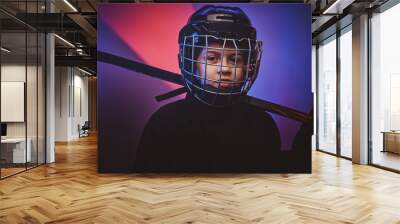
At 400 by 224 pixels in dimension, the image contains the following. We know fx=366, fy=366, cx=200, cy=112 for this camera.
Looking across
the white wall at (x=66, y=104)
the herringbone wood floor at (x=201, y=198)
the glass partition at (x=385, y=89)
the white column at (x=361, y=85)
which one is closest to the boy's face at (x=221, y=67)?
the herringbone wood floor at (x=201, y=198)

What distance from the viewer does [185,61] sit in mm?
6871

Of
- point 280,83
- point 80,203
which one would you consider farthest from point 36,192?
point 280,83

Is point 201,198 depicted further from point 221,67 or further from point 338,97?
point 338,97

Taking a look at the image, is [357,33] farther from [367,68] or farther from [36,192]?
[36,192]

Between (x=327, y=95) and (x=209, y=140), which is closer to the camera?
(x=209, y=140)

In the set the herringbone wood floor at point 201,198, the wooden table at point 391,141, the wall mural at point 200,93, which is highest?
the wall mural at point 200,93

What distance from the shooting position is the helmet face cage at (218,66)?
22.4 feet

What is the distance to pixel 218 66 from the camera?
6.82 m

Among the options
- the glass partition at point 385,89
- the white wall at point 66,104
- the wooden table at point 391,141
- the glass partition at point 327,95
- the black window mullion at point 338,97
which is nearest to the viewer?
the glass partition at point 385,89

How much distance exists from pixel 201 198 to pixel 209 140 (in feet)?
6.73

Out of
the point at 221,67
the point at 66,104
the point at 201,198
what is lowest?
the point at 201,198

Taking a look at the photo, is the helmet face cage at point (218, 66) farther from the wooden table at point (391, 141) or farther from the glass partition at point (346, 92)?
the wooden table at point (391, 141)

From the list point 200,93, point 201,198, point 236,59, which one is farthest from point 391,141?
point 201,198

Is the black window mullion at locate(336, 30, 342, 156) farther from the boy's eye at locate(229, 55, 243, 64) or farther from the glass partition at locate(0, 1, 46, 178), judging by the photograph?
the glass partition at locate(0, 1, 46, 178)
